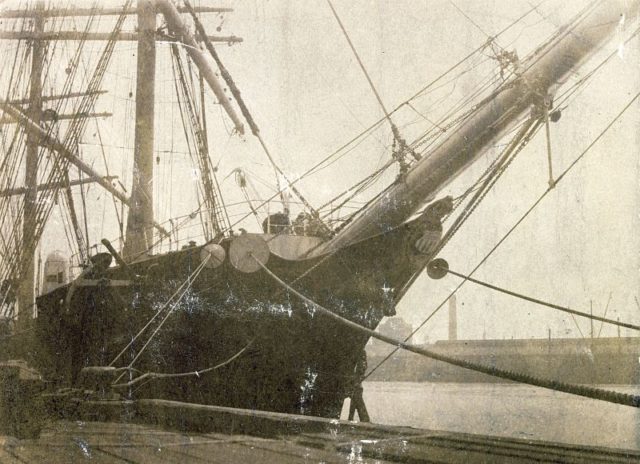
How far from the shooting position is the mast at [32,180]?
1146 centimetres

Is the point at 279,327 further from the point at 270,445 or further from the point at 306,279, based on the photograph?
the point at 270,445

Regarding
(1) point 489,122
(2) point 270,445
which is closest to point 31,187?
(1) point 489,122

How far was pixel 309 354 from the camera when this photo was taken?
866 centimetres

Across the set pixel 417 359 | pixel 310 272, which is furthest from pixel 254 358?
pixel 417 359

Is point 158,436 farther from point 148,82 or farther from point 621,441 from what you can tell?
point 621,441

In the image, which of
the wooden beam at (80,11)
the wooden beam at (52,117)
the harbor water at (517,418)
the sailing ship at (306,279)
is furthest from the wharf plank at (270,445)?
the wooden beam at (80,11)

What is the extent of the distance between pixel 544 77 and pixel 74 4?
12.8 meters

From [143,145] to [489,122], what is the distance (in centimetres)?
794

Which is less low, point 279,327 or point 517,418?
point 279,327

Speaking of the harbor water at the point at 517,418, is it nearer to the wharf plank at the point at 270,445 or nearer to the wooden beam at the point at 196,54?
the wharf plank at the point at 270,445

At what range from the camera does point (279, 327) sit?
8.61 meters

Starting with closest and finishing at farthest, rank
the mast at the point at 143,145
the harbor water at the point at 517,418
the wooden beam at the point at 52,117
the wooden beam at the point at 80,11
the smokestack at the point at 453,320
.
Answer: the wooden beam at the point at 52,117, the mast at the point at 143,145, the wooden beam at the point at 80,11, the harbor water at the point at 517,418, the smokestack at the point at 453,320

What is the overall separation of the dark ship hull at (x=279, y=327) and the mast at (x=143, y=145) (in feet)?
12.6

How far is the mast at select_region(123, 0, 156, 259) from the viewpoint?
12.7 metres
